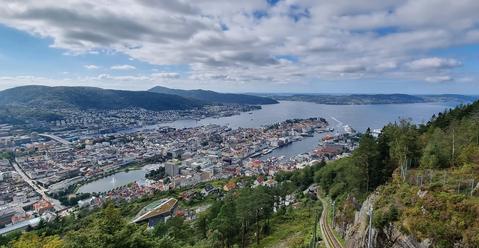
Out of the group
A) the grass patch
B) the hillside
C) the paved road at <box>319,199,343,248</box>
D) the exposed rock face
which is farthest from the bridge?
the exposed rock face

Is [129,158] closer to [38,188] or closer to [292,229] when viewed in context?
[38,188]

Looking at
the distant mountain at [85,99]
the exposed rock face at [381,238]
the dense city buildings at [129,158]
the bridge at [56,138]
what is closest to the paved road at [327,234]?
the exposed rock face at [381,238]

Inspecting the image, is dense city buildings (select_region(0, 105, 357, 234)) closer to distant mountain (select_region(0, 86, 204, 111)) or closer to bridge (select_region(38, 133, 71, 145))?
bridge (select_region(38, 133, 71, 145))

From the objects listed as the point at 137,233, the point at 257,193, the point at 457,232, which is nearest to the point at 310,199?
the point at 257,193

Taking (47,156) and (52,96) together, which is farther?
(52,96)

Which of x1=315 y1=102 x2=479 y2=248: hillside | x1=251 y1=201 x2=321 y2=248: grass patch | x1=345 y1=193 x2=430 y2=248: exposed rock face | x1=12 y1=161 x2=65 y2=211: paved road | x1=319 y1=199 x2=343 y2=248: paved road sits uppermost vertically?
x1=315 y1=102 x2=479 y2=248: hillside

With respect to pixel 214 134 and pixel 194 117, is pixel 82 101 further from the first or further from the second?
pixel 214 134

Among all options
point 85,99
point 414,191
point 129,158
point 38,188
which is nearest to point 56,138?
point 129,158
